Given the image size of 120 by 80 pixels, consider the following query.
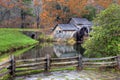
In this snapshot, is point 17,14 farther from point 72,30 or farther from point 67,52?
point 67,52

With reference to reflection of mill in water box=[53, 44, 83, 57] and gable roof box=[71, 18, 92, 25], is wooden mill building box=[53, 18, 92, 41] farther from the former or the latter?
reflection of mill in water box=[53, 44, 83, 57]

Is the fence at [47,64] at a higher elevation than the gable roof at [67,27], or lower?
lower

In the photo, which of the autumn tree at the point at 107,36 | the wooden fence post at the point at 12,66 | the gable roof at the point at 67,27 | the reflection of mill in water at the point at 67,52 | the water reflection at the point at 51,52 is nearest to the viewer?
the wooden fence post at the point at 12,66

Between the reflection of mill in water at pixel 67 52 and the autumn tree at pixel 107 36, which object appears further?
the reflection of mill in water at pixel 67 52

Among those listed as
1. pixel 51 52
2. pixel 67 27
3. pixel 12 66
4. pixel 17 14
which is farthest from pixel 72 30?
pixel 12 66

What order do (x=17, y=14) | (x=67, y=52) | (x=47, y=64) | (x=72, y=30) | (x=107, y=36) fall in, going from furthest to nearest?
(x=17, y=14), (x=72, y=30), (x=67, y=52), (x=107, y=36), (x=47, y=64)

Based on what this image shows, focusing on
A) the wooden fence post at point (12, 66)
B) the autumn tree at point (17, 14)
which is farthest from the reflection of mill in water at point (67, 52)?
the autumn tree at point (17, 14)

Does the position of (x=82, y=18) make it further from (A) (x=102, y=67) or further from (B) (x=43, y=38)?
(A) (x=102, y=67)

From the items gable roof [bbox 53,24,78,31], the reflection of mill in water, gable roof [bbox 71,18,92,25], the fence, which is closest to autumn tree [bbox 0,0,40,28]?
gable roof [bbox 53,24,78,31]

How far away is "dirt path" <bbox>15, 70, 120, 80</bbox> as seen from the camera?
1418cm

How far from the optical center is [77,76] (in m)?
14.7

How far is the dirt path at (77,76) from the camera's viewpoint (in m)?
14.2

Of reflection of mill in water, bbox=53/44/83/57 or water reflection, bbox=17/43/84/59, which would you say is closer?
water reflection, bbox=17/43/84/59

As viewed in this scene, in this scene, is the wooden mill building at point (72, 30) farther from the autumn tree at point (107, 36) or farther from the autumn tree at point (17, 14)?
the autumn tree at point (107, 36)
